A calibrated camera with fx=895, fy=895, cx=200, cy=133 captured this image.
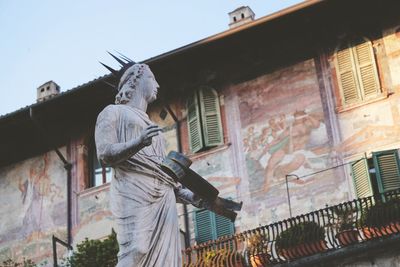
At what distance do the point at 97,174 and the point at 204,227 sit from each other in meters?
3.77

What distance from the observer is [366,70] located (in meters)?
19.2

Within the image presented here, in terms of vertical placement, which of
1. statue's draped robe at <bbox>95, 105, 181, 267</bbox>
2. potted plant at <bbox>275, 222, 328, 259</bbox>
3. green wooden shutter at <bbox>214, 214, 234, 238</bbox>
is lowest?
statue's draped robe at <bbox>95, 105, 181, 267</bbox>

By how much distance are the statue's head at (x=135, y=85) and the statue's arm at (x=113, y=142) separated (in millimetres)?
294

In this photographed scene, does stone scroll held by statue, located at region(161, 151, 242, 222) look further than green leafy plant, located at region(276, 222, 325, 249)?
No

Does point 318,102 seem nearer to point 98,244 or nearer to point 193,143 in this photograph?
point 193,143

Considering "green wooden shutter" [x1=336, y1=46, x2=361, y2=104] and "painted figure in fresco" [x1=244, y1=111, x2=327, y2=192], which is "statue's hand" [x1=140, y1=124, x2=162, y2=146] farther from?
"green wooden shutter" [x1=336, y1=46, x2=361, y2=104]

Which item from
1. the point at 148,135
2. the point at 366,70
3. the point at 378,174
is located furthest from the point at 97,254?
the point at 148,135

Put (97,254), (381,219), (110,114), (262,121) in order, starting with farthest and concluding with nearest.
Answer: (262,121) → (97,254) → (381,219) → (110,114)

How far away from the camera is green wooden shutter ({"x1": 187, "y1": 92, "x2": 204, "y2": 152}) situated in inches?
810

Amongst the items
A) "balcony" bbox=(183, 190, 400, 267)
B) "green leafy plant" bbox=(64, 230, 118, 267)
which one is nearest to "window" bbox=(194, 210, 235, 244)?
"balcony" bbox=(183, 190, 400, 267)

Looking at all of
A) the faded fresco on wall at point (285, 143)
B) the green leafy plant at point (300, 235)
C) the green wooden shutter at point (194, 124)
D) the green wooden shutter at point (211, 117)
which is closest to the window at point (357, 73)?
the faded fresco on wall at point (285, 143)

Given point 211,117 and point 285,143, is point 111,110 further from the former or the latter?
point 211,117

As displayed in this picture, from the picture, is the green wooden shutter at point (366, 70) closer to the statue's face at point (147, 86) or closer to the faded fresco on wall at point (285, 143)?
the faded fresco on wall at point (285, 143)

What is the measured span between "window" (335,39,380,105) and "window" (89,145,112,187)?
616cm
